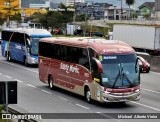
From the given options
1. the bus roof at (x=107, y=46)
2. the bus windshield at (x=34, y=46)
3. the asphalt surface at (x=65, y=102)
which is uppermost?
the bus roof at (x=107, y=46)

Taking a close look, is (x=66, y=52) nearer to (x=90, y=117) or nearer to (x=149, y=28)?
(x=90, y=117)

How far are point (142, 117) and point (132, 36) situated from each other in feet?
116

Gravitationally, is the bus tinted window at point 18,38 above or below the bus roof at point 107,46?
below

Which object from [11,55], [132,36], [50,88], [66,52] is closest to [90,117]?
[66,52]

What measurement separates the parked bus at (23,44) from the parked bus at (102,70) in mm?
14852

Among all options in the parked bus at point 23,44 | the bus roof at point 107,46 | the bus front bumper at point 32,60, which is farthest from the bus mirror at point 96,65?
the parked bus at point 23,44

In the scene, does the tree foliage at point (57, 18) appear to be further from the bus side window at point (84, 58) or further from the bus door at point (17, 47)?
the bus side window at point (84, 58)

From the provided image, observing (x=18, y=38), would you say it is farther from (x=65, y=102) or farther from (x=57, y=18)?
(x=57, y=18)

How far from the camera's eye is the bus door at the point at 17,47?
1566 inches

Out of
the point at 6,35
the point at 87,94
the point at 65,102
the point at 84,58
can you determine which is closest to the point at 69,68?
the point at 84,58

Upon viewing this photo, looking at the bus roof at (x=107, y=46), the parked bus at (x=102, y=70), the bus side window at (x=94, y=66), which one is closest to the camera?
the parked bus at (x=102, y=70)

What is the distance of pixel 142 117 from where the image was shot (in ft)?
58.3

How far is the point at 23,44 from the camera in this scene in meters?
39.4

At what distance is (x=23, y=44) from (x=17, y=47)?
65.1 inches
